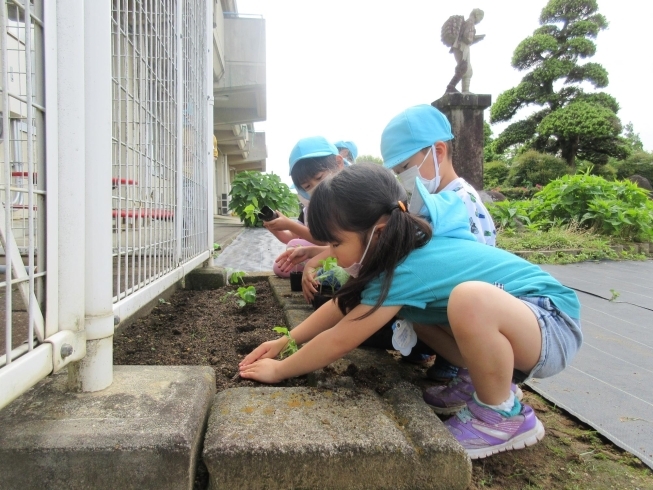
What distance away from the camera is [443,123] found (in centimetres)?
183

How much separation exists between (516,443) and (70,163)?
1.27 metres

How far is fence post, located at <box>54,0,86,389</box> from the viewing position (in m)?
0.91

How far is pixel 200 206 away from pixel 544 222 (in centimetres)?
567

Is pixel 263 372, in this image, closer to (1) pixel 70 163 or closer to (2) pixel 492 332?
(2) pixel 492 332

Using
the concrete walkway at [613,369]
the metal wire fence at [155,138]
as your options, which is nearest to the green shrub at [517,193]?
the concrete walkway at [613,369]

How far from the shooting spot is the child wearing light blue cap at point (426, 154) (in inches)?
69.9

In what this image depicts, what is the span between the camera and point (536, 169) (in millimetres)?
18344

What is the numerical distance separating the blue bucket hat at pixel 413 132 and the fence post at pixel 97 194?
104cm

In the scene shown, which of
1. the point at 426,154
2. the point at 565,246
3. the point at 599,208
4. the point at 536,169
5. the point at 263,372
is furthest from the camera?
the point at 536,169

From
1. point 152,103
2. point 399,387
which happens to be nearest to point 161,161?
point 152,103

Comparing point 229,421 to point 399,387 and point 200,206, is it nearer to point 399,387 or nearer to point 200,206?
point 399,387

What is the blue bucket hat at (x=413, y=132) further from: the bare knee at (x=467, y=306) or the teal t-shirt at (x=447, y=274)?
the bare knee at (x=467, y=306)

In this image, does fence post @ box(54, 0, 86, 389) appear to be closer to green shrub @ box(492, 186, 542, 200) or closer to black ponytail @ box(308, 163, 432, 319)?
black ponytail @ box(308, 163, 432, 319)

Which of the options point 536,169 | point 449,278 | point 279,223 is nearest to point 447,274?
point 449,278
